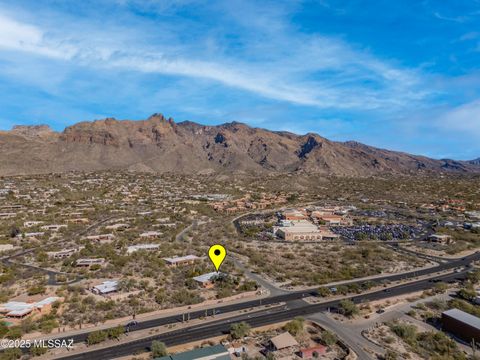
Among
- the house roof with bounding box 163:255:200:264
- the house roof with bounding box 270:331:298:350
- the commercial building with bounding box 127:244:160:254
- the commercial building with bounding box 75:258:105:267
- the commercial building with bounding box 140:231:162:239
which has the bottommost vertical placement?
the house roof with bounding box 270:331:298:350

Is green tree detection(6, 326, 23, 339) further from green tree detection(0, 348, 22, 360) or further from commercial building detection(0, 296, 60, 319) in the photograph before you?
commercial building detection(0, 296, 60, 319)

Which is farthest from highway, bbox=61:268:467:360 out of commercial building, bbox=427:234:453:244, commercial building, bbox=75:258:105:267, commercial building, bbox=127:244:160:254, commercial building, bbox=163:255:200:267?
commercial building, bbox=427:234:453:244

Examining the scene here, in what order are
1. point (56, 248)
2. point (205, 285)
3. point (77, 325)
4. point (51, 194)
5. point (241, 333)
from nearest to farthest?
point (241, 333) → point (77, 325) → point (205, 285) → point (56, 248) → point (51, 194)

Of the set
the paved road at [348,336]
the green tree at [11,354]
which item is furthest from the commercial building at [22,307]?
the paved road at [348,336]

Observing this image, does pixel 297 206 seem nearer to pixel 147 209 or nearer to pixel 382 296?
pixel 147 209

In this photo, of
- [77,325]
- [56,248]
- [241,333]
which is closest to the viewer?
[241,333]

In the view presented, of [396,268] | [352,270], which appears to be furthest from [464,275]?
[352,270]
